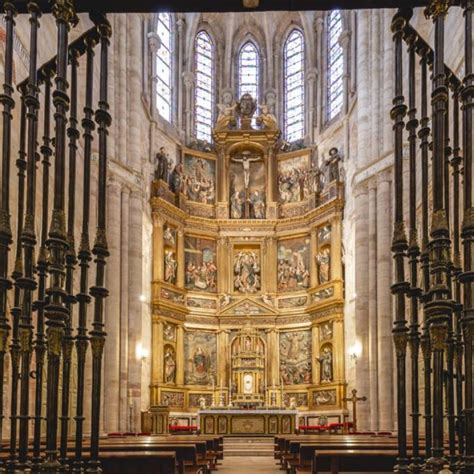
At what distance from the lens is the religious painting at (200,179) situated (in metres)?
34.0

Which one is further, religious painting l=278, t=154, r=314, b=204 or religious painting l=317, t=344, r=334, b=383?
religious painting l=278, t=154, r=314, b=204

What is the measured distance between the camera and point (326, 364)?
101 feet

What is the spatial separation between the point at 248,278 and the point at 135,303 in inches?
292

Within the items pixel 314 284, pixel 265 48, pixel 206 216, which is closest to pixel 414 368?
pixel 314 284

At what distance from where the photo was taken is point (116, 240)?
25875mm

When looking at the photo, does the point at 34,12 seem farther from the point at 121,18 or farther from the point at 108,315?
the point at 121,18

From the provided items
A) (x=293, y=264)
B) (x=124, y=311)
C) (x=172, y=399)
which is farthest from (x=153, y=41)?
(x=172, y=399)

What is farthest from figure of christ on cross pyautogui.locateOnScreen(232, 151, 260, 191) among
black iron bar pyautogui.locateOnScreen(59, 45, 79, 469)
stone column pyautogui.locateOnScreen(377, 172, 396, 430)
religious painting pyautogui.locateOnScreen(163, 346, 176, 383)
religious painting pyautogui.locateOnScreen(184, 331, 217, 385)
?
black iron bar pyautogui.locateOnScreen(59, 45, 79, 469)

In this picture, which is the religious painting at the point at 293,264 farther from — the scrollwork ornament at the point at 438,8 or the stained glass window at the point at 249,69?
the scrollwork ornament at the point at 438,8

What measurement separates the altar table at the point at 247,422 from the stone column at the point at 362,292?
2.77 meters

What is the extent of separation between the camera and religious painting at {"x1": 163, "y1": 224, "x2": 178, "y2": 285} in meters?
31.7

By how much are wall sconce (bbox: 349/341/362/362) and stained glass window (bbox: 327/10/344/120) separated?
1000 centimetres

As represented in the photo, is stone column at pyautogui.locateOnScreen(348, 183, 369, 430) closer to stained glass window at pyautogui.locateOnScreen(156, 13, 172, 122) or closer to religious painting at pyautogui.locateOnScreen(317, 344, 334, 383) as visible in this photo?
religious painting at pyautogui.locateOnScreen(317, 344, 334, 383)

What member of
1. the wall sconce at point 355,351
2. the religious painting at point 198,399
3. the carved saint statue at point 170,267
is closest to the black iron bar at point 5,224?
the wall sconce at point 355,351
